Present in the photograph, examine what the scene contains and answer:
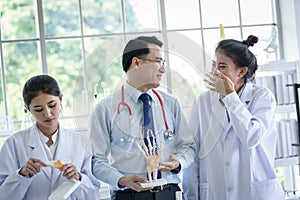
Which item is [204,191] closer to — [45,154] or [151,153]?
[151,153]

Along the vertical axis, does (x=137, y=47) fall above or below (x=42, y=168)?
above

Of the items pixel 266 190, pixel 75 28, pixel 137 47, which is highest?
pixel 75 28

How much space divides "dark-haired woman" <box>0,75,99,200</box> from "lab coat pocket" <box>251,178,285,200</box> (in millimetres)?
594

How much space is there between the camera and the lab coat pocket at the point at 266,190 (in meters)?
1.86

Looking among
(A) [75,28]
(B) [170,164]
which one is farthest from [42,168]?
(A) [75,28]

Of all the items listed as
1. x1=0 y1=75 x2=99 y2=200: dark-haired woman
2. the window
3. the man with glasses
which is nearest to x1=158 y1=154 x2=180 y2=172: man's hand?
the man with glasses

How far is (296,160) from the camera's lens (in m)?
2.69

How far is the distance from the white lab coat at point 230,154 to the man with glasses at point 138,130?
164mm

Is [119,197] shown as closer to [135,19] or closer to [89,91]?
[89,91]

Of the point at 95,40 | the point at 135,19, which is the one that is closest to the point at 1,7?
the point at 95,40

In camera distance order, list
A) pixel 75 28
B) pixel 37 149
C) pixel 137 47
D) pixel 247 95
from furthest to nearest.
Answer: pixel 75 28, pixel 247 95, pixel 37 149, pixel 137 47

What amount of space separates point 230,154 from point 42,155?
0.70m

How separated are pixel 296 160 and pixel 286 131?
6.5 inches

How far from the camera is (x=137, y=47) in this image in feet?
5.27
